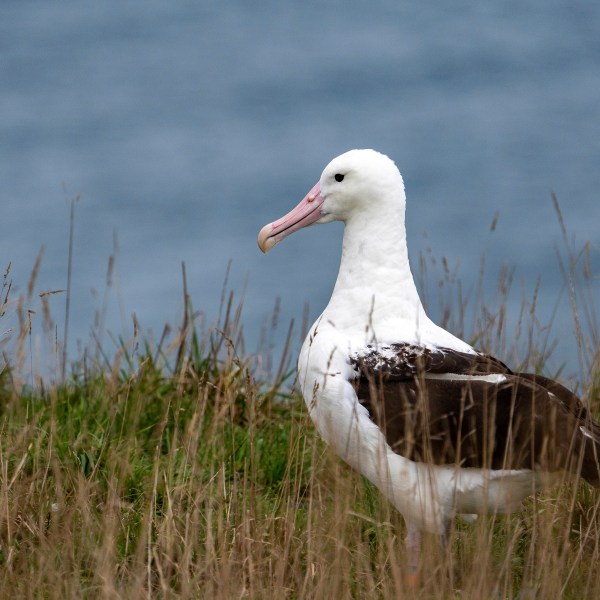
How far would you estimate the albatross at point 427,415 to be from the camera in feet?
15.8

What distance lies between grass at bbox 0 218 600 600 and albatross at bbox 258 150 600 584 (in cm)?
16

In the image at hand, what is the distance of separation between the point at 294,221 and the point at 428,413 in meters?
1.43

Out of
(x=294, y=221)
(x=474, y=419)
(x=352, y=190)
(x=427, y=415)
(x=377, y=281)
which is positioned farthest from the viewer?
(x=294, y=221)

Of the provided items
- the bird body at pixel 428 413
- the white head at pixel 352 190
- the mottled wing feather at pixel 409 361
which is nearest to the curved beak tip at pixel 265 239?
the white head at pixel 352 190

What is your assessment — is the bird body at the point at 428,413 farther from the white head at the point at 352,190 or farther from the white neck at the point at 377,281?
the white head at the point at 352,190

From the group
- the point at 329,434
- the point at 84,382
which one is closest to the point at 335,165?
the point at 329,434

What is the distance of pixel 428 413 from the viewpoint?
4754 mm

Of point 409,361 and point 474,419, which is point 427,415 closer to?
point 474,419

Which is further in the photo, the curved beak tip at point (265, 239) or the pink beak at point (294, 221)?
the curved beak tip at point (265, 239)

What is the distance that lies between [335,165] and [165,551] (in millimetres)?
1856

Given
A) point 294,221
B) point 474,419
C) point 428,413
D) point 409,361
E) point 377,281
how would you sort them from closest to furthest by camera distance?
point 428,413 → point 474,419 → point 409,361 → point 377,281 → point 294,221

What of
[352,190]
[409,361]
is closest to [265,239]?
[352,190]

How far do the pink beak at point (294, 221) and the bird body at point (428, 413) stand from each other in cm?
50

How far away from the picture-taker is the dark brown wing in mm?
4789
